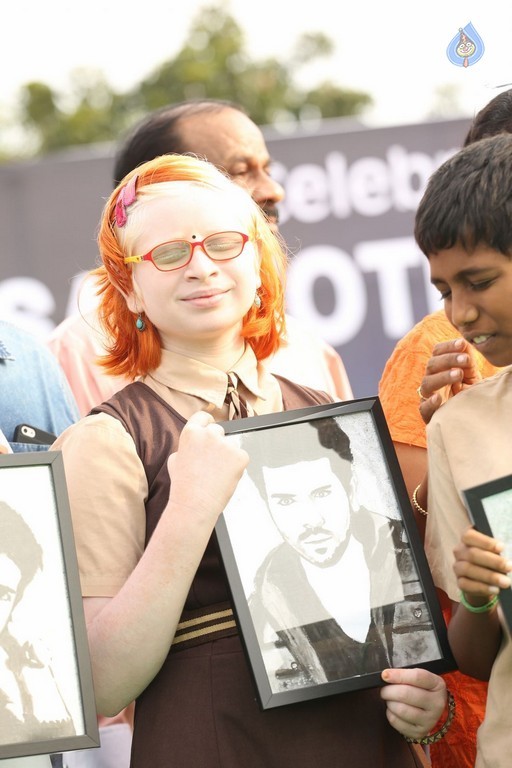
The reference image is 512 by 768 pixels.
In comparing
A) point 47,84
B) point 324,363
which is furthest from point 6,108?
point 324,363

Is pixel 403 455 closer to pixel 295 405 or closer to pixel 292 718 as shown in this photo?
pixel 295 405

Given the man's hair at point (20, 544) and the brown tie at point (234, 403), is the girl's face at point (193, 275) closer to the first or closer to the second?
the brown tie at point (234, 403)

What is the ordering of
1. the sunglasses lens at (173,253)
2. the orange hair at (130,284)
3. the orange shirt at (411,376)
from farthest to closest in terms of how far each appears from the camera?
1. the orange shirt at (411,376)
2. the orange hair at (130,284)
3. the sunglasses lens at (173,253)

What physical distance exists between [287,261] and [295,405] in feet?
1.27

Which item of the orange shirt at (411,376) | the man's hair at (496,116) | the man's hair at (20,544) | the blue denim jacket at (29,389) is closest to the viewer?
the man's hair at (20,544)

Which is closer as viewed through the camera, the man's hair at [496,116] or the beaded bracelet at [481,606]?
the beaded bracelet at [481,606]

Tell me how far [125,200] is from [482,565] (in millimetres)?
1007

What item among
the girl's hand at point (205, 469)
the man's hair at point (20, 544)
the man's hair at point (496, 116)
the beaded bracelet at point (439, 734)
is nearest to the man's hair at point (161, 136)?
the man's hair at point (496, 116)

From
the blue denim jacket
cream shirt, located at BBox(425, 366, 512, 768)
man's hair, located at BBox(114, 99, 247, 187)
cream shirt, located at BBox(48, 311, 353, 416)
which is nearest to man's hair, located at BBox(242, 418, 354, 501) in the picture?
cream shirt, located at BBox(425, 366, 512, 768)

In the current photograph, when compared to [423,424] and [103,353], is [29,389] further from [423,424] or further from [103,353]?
[423,424]

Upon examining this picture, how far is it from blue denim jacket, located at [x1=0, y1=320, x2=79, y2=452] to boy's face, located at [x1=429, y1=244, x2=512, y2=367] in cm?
109

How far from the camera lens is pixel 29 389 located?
2857mm

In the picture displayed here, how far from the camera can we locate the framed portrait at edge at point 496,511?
1.84 meters

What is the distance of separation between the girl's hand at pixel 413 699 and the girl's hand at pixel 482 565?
26cm
